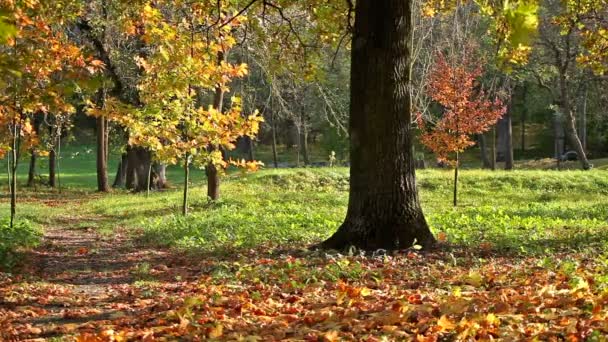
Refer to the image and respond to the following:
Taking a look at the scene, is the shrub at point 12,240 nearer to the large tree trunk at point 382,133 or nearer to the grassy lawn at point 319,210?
the grassy lawn at point 319,210

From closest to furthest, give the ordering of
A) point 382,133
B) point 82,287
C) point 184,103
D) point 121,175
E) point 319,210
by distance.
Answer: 1. point 82,287
2. point 382,133
3. point 184,103
4. point 319,210
5. point 121,175

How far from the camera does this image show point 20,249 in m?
10.4

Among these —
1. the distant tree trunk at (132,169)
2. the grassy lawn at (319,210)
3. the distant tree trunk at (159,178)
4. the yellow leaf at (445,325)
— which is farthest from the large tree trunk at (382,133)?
the distant tree trunk at (159,178)

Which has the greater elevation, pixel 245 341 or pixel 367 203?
pixel 367 203

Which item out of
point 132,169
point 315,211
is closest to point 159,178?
point 132,169

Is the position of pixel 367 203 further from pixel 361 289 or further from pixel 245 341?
pixel 245 341

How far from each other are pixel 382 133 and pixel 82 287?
149 inches

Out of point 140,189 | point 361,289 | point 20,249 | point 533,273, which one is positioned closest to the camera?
point 361,289

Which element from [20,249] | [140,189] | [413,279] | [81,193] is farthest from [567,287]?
[81,193]

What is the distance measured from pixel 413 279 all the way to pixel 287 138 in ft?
182

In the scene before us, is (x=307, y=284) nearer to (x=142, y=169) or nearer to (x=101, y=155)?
(x=142, y=169)

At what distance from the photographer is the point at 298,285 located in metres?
6.29

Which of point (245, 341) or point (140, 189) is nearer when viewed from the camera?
point (245, 341)

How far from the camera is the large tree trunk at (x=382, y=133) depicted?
7.92 meters
